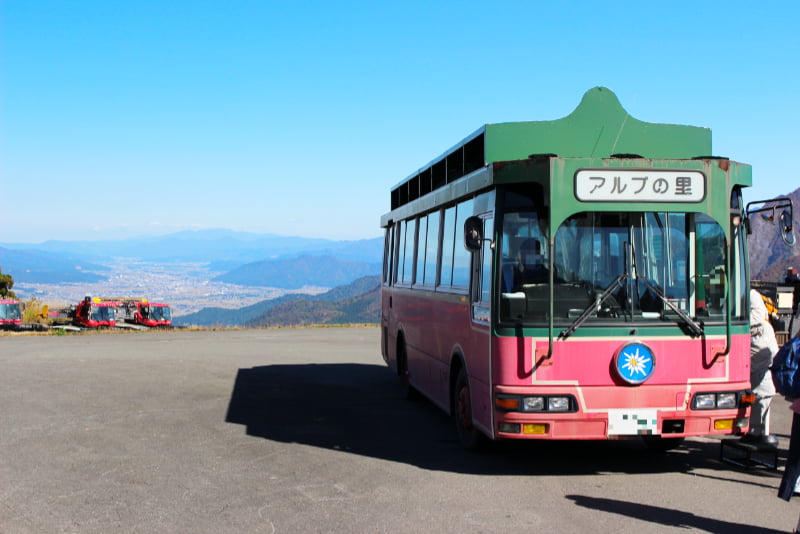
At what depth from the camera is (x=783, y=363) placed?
5.84 meters

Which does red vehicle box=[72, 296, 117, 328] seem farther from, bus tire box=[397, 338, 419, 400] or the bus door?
the bus door

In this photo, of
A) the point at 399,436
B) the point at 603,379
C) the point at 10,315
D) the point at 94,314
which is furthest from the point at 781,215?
the point at 94,314

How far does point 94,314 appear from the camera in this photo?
162 feet

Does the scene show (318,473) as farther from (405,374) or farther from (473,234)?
(405,374)

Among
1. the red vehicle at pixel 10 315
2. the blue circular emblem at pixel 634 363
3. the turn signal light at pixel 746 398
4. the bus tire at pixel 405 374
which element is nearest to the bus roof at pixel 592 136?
the blue circular emblem at pixel 634 363

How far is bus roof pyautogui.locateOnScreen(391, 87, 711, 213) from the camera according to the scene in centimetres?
901

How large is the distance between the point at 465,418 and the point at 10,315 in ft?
128

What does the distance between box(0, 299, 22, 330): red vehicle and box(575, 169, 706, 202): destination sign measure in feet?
129

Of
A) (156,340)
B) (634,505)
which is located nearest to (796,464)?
(634,505)

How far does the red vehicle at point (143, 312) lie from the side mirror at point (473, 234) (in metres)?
47.9

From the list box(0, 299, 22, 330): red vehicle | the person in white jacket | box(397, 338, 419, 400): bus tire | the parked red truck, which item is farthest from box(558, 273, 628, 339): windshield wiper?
the parked red truck

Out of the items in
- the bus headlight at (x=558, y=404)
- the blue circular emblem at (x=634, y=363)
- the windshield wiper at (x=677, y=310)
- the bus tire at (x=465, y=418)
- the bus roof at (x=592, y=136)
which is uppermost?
the bus roof at (x=592, y=136)

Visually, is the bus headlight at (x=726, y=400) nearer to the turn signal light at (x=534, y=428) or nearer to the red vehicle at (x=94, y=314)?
the turn signal light at (x=534, y=428)

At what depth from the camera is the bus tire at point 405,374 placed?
43.2 feet
